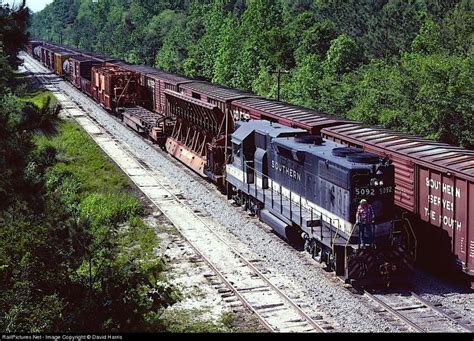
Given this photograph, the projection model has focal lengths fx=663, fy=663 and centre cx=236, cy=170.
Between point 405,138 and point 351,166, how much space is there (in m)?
4.22

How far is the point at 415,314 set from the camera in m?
14.9

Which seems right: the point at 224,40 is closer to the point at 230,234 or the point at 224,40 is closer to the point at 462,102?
the point at 462,102

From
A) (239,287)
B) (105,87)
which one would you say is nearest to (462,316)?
(239,287)

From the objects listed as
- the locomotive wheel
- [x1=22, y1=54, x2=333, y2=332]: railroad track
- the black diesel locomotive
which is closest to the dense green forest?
[x1=22, y1=54, x2=333, y2=332]: railroad track

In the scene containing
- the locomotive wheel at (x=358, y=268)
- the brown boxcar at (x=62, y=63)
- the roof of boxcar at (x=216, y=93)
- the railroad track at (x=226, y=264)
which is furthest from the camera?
the brown boxcar at (x=62, y=63)

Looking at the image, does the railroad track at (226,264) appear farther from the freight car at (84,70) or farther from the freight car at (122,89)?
the freight car at (84,70)

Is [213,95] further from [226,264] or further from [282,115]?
[226,264]

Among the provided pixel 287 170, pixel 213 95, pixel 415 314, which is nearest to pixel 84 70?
pixel 213 95

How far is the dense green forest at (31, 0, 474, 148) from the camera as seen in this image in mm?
34250

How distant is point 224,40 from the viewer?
7244 cm

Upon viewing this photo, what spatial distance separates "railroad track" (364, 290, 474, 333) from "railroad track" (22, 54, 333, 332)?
1.62 meters

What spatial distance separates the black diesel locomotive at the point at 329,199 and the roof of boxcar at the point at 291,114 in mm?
1058

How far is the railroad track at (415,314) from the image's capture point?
46.3 ft

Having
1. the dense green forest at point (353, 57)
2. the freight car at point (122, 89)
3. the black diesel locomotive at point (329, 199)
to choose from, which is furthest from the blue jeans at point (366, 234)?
the freight car at point (122, 89)
